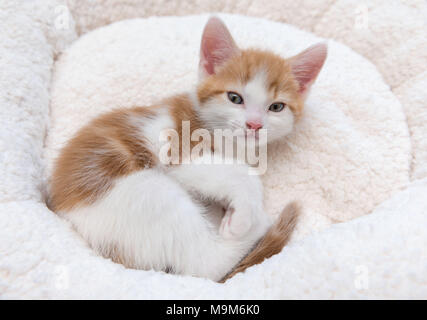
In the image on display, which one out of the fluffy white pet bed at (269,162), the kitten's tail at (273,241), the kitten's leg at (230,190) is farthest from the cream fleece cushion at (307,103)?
the kitten's leg at (230,190)

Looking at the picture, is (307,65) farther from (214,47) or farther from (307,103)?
(214,47)

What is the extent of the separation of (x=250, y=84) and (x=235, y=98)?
7 cm

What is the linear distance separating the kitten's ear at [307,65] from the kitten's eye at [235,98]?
10.3 inches

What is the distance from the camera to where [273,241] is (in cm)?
109

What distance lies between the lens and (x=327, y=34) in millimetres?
1745

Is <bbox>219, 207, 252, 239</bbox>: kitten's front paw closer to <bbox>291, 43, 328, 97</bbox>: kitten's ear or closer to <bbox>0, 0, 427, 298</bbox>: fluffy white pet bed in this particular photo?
<bbox>0, 0, 427, 298</bbox>: fluffy white pet bed

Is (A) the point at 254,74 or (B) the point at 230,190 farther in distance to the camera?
(A) the point at 254,74

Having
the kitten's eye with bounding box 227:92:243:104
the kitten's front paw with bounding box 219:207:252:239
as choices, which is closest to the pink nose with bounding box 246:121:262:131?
the kitten's eye with bounding box 227:92:243:104

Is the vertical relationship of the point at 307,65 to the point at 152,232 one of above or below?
above

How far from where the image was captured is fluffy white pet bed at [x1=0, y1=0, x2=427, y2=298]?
2.96ft

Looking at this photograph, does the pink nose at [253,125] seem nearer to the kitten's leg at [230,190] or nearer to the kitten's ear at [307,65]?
the kitten's leg at [230,190]

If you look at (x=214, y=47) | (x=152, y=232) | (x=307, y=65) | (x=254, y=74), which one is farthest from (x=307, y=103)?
(x=152, y=232)

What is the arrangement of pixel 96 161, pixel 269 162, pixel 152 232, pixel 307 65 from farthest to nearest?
pixel 269 162 < pixel 307 65 < pixel 96 161 < pixel 152 232

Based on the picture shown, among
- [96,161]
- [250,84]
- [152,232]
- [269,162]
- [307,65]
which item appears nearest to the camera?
[152,232]
